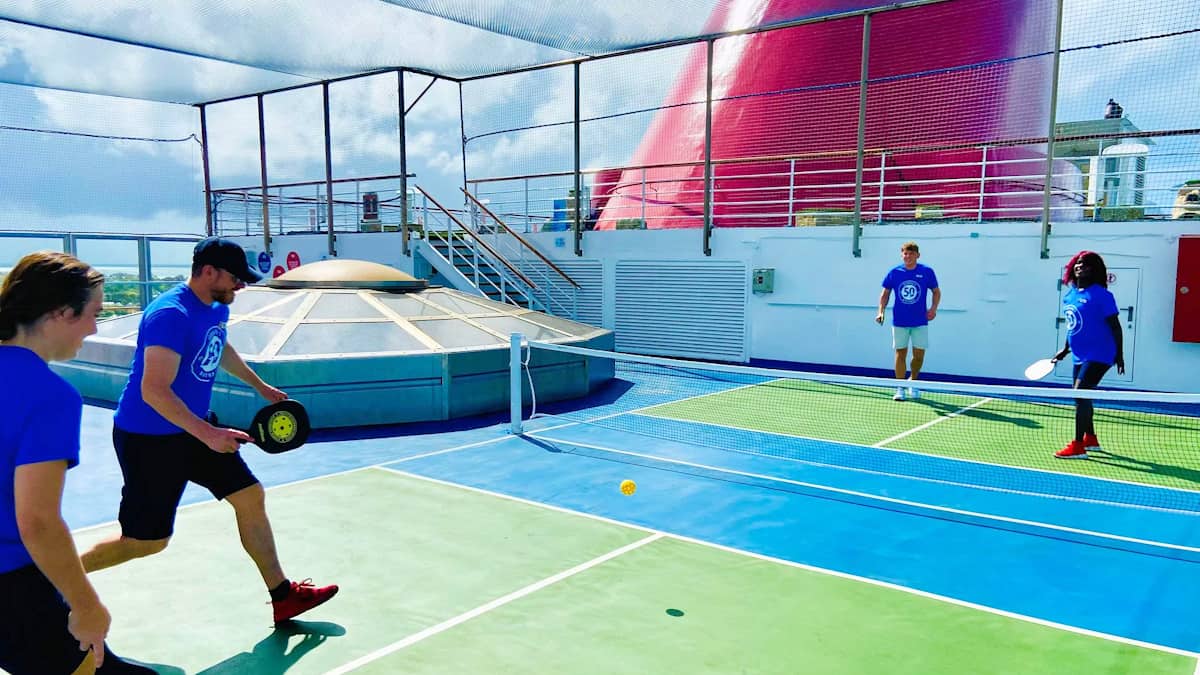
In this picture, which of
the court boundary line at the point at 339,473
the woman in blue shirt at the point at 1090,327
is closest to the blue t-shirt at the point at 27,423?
the court boundary line at the point at 339,473

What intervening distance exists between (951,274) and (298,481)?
11.0 metres

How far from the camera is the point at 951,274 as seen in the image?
526 inches

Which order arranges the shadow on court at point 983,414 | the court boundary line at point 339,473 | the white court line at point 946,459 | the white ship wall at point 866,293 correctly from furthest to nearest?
the white ship wall at point 866,293 → the shadow on court at point 983,414 → the white court line at point 946,459 → the court boundary line at point 339,473

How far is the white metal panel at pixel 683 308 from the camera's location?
15680 mm

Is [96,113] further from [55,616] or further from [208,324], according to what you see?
[55,616]

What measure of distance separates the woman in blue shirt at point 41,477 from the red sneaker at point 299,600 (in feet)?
→ 6.13

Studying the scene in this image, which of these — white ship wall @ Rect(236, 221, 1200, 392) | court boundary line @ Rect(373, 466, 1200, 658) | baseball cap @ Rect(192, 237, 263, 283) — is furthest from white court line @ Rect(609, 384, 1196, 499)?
baseball cap @ Rect(192, 237, 263, 283)

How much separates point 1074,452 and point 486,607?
6481mm

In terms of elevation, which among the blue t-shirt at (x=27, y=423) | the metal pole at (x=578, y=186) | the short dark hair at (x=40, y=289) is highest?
the metal pole at (x=578, y=186)

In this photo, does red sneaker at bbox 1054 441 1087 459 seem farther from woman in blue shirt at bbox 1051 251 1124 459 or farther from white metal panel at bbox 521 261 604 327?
white metal panel at bbox 521 261 604 327

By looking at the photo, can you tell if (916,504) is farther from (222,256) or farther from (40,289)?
(40,289)

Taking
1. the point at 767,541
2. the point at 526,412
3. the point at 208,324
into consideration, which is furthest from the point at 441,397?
the point at 208,324

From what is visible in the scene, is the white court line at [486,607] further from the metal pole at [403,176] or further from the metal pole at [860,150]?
the metal pole at [403,176]

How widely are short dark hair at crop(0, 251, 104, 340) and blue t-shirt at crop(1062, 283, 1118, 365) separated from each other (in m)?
8.15
